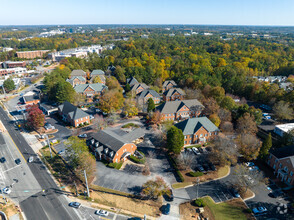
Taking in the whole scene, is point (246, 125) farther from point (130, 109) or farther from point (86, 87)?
point (86, 87)

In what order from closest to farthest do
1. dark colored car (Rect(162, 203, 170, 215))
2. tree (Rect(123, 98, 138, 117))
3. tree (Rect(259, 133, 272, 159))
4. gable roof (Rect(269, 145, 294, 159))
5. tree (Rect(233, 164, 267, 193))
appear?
dark colored car (Rect(162, 203, 170, 215)) → tree (Rect(233, 164, 267, 193)) → gable roof (Rect(269, 145, 294, 159)) → tree (Rect(259, 133, 272, 159)) → tree (Rect(123, 98, 138, 117))

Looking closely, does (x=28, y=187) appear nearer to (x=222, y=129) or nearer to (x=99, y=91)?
(x=222, y=129)

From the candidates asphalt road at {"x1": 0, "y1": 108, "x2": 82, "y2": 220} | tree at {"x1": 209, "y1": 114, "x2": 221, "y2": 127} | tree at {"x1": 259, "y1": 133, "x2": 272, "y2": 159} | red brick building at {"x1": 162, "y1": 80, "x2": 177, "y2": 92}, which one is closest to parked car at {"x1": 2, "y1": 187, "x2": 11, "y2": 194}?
asphalt road at {"x1": 0, "y1": 108, "x2": 82, "y2": 220}

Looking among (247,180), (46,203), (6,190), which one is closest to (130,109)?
(46,203)

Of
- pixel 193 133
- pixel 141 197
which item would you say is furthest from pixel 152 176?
pixel 193 133

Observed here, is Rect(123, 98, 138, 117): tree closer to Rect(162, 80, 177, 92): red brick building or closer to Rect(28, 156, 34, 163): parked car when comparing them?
Rect(162, 80, 177, 92): red brick building

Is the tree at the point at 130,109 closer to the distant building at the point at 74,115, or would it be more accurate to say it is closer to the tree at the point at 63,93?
the distant building at the point at 74,115
